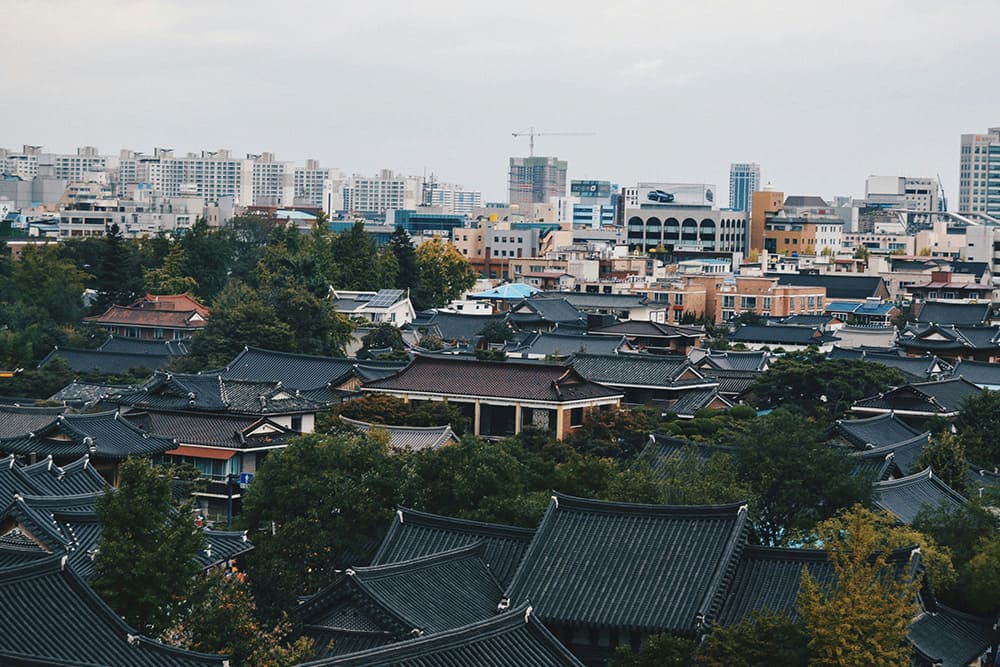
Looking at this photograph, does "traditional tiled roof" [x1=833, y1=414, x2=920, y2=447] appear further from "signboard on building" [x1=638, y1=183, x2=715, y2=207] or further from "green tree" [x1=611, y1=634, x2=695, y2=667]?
"signboard on building" [x1=638, y1=183, x2=715, y2=207]

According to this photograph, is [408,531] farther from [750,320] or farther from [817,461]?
[750,320]

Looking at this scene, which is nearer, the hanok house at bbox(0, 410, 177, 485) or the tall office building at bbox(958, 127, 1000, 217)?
the hanok house at bbox(0, 410, 177, 485)

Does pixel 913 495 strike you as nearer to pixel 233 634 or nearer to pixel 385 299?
pixel 233 634

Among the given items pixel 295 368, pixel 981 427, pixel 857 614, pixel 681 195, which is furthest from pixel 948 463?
pixel 681 195

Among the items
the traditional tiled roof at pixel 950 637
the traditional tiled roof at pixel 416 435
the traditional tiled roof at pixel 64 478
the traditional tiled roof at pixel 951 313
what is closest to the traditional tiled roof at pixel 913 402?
the traditional tiled roof at pixel 416 435

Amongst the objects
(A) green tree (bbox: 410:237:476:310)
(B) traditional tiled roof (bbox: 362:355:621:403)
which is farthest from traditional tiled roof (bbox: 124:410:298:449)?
(A) green tree (bbox: 410:237:476:310)

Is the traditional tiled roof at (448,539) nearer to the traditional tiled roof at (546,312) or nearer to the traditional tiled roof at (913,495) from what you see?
the traditional tiled roof at (913,495)
